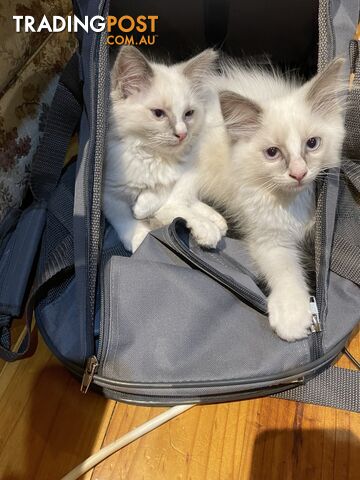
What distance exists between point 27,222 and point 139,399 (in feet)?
1.61

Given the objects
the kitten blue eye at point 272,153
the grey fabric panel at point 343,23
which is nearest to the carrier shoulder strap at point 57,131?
the kitten blue eye at point 272,153

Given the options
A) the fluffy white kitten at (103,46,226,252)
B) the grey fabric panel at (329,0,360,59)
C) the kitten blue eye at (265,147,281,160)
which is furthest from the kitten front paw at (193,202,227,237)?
the grey fabric panel at (329,0,360,59)

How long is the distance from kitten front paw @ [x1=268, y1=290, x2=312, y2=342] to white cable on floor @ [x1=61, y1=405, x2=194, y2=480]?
25cm

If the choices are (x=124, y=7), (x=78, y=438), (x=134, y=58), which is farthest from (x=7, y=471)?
(x=124, y=7)

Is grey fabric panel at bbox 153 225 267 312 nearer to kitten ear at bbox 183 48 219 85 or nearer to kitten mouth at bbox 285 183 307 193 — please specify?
kitten mouth at bbox 285 183 307 193

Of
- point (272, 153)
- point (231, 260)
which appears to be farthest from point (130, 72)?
point (231, 260)

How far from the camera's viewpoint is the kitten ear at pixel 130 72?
0.95 meters

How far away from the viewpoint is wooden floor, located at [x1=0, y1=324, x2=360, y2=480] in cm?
88

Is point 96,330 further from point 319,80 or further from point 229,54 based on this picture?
point 229,54

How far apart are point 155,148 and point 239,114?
230mm

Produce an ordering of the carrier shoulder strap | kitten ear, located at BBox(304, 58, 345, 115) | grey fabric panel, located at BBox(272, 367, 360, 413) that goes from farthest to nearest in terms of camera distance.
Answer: the carrier shoulder strap, grey fabric panel, located at BBox(272, 367, 360, 413), kitten ear, located at BBox(304, 58, 345, 115)

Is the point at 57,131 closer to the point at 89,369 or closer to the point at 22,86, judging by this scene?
the point at 22,86

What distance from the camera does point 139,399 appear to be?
3.01 feet

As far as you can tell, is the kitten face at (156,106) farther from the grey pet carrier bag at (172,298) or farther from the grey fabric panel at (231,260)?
the grey fabric panel at (231,260)
